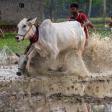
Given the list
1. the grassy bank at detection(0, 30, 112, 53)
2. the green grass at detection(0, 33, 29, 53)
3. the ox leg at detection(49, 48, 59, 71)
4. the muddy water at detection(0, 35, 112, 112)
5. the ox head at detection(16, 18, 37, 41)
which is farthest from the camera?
the grassy bank at detection(0, 30, 112, 53)

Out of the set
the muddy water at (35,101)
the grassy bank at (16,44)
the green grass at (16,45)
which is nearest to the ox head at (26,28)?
the muddy water at (35,101)

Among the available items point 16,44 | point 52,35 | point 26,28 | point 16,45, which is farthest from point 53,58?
point 16,44

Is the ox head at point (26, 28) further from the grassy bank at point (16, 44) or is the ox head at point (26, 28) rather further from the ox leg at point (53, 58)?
the grassy bank at point (16, 44)

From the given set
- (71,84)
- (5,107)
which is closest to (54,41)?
(71,84)

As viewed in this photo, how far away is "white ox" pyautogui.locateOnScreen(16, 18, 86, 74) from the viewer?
11.6 meters

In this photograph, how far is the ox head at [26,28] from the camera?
37.6ft

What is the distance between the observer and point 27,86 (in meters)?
11.8

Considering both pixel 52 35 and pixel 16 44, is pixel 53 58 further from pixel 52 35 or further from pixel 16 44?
pixel 16 44

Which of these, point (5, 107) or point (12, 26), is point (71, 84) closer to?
point (5, 107)

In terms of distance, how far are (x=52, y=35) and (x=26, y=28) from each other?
0.61 metres

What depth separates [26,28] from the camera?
11625 mm

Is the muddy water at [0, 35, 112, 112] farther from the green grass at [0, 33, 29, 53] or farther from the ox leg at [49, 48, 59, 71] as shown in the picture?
the green grass at [0, 33, 29, 53]

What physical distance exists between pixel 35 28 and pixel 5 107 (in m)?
1.84

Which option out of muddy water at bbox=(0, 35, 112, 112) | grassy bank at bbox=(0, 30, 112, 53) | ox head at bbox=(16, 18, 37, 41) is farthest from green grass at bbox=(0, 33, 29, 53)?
ox head at bbox=(16, 18, 37, 41)
